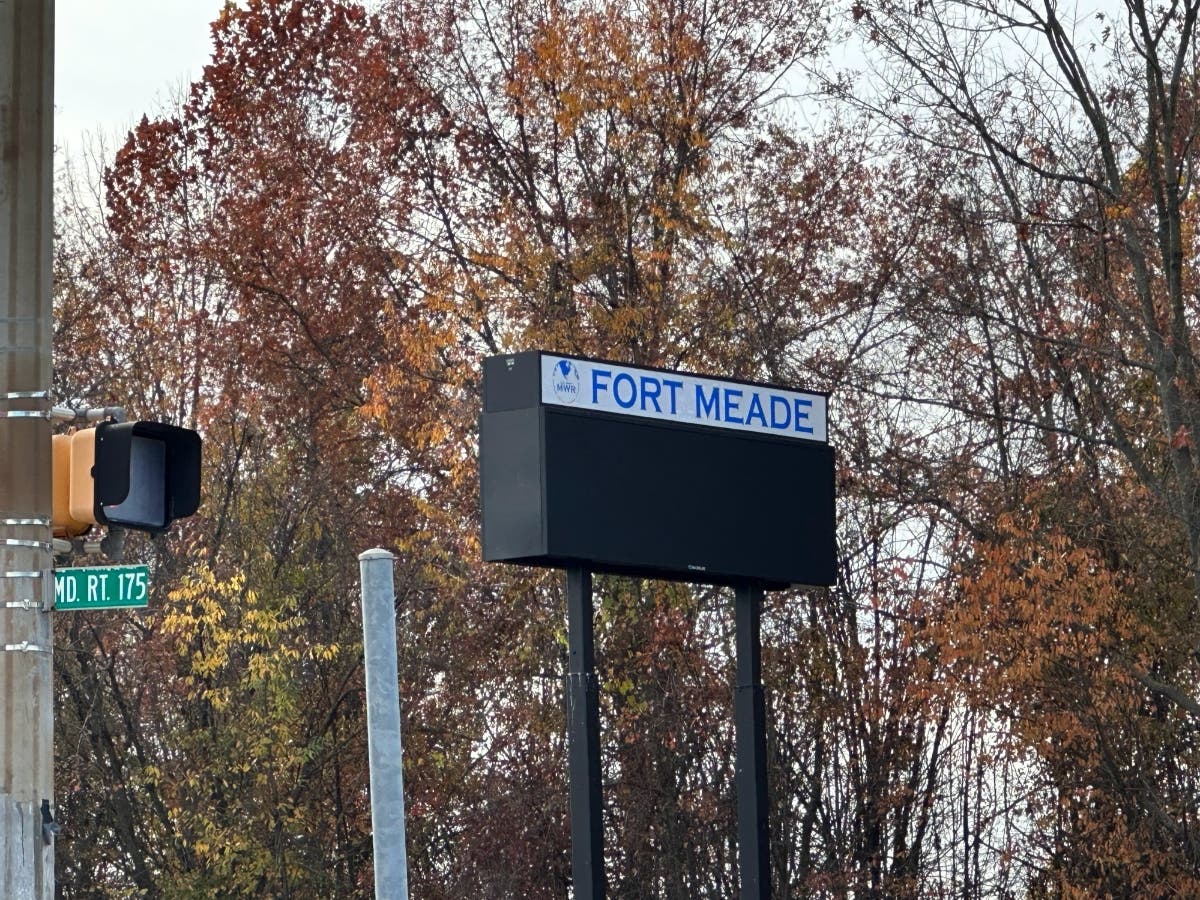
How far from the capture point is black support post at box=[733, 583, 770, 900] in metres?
12.4

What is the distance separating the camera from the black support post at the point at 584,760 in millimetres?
11570

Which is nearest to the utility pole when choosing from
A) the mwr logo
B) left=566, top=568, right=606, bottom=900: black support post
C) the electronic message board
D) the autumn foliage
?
the electronic message board

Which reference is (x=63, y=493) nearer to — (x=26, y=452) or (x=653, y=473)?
(x=26, y=452)

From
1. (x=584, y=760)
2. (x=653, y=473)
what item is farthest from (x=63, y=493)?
(x=653, y=473)

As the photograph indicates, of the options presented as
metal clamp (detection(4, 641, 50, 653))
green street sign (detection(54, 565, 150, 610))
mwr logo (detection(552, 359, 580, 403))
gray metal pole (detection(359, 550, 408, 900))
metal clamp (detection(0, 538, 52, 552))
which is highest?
mwr logo (detection(552, 359, 580, 403))

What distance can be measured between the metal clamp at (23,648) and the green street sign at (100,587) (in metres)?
0.30

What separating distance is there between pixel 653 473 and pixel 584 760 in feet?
6.01

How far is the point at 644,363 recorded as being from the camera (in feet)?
78.2

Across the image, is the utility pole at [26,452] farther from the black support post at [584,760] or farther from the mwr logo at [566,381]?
the black support post at [584,760]

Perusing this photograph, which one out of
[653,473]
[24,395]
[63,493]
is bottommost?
[63,493]

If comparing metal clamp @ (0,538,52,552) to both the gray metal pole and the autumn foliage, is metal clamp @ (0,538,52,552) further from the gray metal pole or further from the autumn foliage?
the autumn foliage

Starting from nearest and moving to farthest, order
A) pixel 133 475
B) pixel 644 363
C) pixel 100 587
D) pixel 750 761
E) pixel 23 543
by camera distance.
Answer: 1. pixel 23 543
2. pixel 133 475
3. pixel 100 587
4. pixel 750 761
5. pixel 644 363

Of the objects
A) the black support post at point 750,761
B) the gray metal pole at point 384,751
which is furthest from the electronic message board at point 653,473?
the gray metal pole at point 384,751

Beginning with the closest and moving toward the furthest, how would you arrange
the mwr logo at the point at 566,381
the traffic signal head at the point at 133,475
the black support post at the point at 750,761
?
the traffic signal head at the point at 133,475
the mwr logo at the point at 566,381
the black support post at the point at 750,761
